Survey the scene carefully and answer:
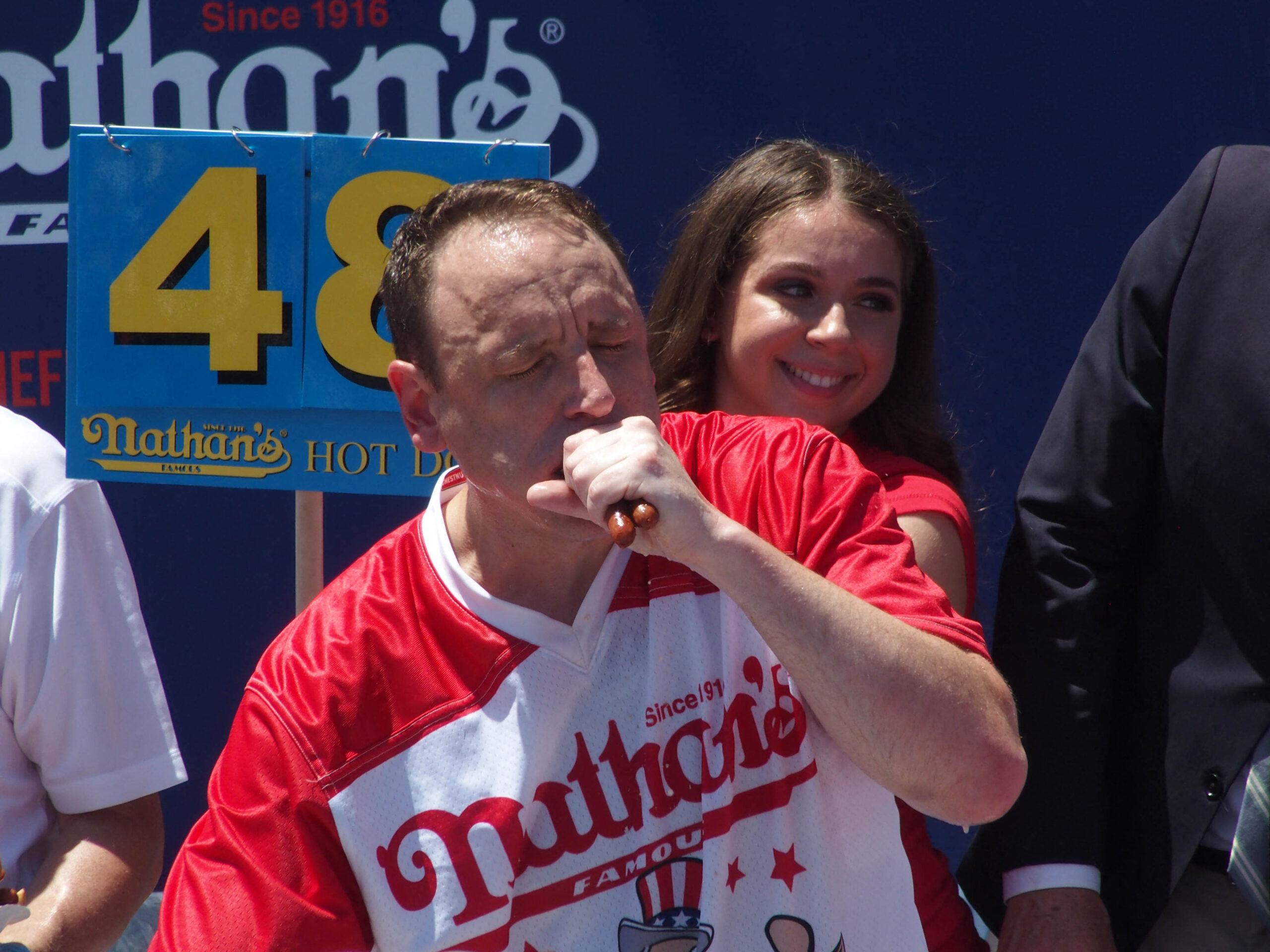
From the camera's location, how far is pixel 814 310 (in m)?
1.90

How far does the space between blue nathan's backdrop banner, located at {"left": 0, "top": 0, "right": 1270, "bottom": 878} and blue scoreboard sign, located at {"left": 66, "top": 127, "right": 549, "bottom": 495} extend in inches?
23.5

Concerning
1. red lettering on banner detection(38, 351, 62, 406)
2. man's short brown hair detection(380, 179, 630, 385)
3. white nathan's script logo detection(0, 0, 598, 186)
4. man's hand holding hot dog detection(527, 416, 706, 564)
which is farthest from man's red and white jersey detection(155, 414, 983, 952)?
red lettering on banner detection(38, 351, 62, 406)

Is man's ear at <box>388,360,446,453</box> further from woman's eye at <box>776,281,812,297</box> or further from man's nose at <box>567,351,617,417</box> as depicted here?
woman's eye at <box>776,281,812,297</box>

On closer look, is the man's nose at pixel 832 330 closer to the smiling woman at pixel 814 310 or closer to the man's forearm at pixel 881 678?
the smiling woman at pixel 814 310

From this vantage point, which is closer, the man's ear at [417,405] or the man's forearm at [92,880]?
the man's ear at [417,405]

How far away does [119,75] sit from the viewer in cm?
303

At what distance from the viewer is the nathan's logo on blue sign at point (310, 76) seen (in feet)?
9.50

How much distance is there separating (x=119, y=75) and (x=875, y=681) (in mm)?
2651

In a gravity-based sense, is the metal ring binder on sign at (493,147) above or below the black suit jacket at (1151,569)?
above

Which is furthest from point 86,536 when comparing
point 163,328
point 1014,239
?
point 1014,239

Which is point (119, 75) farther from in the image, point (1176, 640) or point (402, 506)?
point (1176, 640)

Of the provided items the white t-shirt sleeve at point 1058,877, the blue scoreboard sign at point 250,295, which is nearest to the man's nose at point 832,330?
the blue scoreboard sign at point 250,295

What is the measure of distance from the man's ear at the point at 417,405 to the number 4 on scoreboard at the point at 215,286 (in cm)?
53

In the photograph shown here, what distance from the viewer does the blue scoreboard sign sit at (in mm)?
1875
